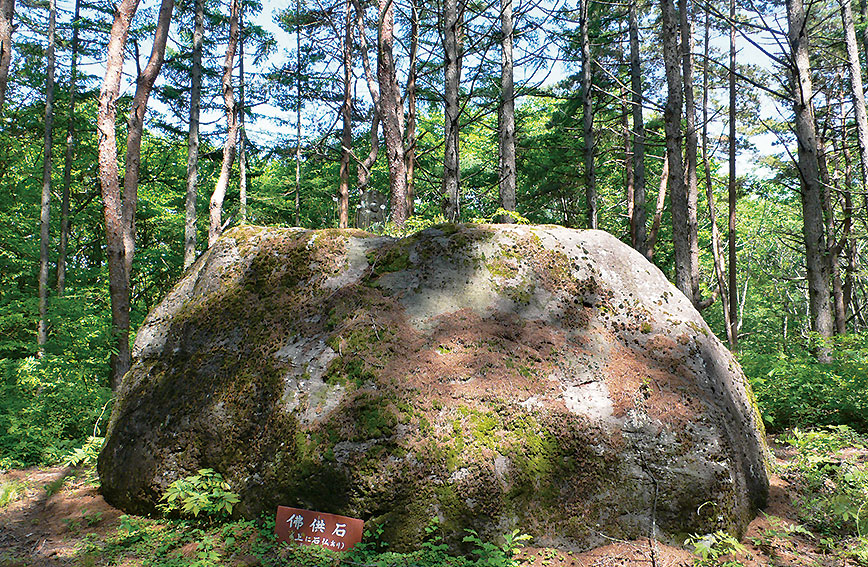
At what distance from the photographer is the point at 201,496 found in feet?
12.8

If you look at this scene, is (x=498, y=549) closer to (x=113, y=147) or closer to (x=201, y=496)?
(x=201, y=496)

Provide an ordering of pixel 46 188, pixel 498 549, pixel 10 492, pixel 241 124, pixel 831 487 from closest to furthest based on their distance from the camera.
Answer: pixel 498 549
pixel 831 487
pixel 10 492
pixel 46 188
pixel 241 124

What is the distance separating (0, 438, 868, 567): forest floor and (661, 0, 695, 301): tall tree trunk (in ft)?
14.3

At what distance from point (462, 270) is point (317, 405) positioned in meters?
1.79

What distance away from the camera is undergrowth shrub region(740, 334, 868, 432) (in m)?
6.50

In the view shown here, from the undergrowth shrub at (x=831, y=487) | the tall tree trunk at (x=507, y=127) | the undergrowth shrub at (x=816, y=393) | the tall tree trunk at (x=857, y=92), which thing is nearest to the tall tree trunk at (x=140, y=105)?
the tall tree trunk at (x=507, y=127)

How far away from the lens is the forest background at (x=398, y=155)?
8.23 meters

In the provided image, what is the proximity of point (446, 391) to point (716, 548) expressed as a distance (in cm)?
222

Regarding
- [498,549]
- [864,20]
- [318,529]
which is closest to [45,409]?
[318,529]

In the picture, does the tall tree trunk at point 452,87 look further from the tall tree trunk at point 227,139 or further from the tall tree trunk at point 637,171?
the tall tree trunk at point 227,139

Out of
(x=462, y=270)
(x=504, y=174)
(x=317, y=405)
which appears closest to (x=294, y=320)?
(x=317, y=405)

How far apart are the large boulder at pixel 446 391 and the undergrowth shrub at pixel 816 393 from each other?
268 centimetres

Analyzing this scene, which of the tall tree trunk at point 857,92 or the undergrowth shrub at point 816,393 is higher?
the tall tree trunk at point 857,92

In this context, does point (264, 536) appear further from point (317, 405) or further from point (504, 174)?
point (504, 174)
